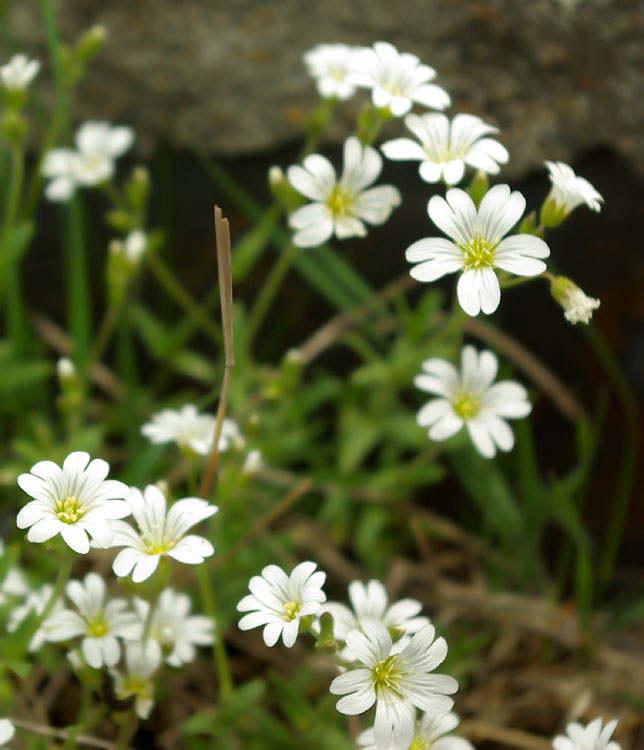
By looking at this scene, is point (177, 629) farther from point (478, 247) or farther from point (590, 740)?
point (478, 247)

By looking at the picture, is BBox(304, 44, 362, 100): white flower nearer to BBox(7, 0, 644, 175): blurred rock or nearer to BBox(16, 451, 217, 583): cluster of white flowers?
BBox(7, 0, 644, 175): blurred rock

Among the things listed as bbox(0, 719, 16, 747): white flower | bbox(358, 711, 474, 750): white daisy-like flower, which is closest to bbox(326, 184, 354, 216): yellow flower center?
bbox(358, 711, 474, 750): white daisy-like flower

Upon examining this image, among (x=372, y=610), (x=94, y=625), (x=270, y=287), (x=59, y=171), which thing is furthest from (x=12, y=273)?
(x=372, y=610)

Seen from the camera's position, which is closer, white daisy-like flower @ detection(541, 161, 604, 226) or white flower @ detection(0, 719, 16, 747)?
white flower @ detection(0, 719, 16, 747)

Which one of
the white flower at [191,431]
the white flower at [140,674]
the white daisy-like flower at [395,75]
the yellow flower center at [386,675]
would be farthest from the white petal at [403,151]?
the white flower at [140,674]

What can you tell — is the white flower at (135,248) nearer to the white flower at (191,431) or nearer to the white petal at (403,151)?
the white flower at (191,431)
